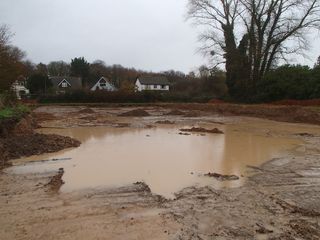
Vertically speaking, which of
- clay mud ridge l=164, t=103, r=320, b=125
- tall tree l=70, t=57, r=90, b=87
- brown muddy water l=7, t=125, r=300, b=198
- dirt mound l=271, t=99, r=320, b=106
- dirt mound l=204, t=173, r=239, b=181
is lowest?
brown muddy water l=7, t=125, r=300, b=198

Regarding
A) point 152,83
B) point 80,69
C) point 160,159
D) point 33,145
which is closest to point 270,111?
point 160,159

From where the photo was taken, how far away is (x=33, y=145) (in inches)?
521

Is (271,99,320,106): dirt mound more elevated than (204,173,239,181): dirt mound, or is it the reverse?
(271,99,320,106): dirt mound

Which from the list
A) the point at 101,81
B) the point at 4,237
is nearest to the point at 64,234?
the point at 4,237

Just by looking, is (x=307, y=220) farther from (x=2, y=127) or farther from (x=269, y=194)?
(x=2, y=127)

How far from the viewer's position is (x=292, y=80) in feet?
109

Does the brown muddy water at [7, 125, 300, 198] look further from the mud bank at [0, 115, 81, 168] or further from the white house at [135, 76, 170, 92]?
the white house at [135, 76, 170, 92]

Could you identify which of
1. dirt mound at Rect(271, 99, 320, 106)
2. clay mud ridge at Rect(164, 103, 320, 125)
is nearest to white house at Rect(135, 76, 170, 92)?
clay mud ridge at Rect(164, 103, 320, 125)

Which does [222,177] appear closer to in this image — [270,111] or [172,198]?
[172,198]

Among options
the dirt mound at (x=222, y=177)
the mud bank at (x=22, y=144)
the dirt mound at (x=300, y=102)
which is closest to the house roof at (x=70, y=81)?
the dirt mound at (x=300, y=102)

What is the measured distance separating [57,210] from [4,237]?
1.38 m

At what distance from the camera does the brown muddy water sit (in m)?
9.26

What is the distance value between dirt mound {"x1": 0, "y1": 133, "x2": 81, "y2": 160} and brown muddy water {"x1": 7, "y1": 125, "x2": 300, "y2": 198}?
0.49 meters

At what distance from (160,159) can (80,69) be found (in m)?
70.5
